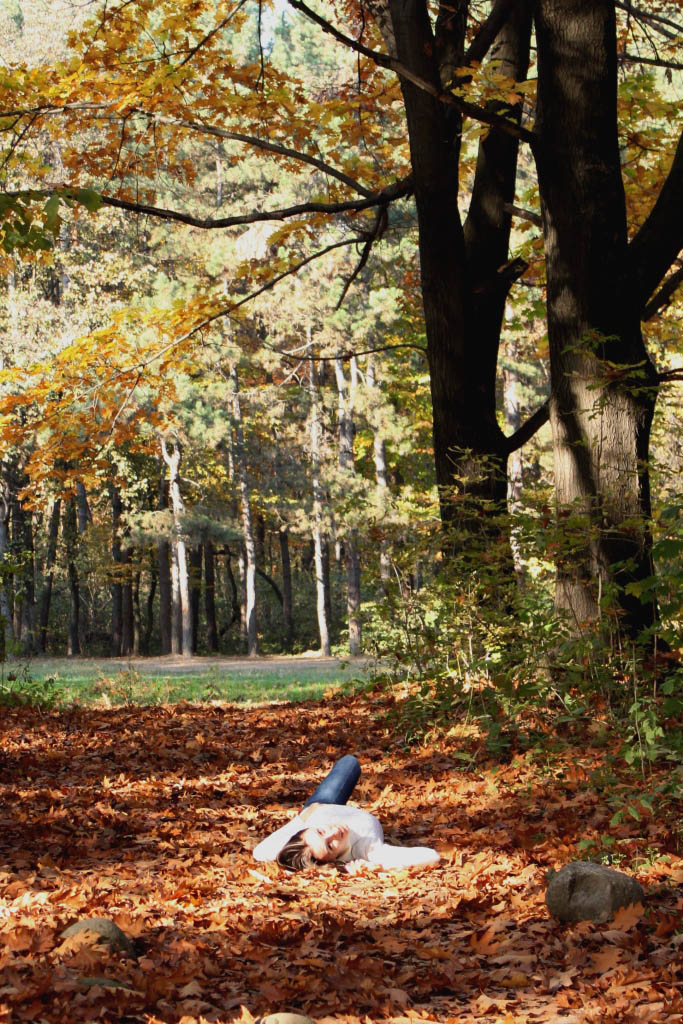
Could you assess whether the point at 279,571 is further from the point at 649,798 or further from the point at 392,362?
the point at 649,798

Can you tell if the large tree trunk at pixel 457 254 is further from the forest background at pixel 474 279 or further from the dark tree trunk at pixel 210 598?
the dark tree trunk at pixel 210 598

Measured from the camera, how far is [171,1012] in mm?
3219

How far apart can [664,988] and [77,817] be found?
394 cm

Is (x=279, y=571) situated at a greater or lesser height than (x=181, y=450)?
lesser

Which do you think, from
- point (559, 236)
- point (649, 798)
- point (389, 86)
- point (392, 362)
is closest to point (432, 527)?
point (559, 236)

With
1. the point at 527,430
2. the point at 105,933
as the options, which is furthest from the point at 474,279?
the point at 105,933

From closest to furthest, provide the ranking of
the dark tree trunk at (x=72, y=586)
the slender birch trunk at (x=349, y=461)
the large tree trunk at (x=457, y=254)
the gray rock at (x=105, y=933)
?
the gray rock at (x=105, y=933) < the large tree trunk at (x=457, y=254) < the slender birch trunk at (x=349, y=461) < the dark tree trunk at (x=72, y=586)

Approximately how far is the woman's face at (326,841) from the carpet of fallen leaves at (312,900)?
0.37ft

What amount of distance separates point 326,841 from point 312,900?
46 cm

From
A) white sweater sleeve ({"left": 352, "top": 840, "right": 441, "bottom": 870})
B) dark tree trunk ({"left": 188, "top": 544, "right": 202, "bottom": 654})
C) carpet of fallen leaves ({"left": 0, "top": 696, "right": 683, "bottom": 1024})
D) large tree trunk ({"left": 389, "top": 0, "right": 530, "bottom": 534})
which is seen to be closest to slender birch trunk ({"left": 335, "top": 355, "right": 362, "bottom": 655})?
dark tree trunk ({"left": 188, "top": 544, "right": 202, "bottom": 654})

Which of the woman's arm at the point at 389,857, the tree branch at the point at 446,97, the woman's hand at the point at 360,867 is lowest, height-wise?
the woman's hand at the point at 360,867

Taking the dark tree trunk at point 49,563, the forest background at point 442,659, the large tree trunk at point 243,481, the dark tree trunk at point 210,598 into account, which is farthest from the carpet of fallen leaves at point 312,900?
the dark tree trunk at point 210,598

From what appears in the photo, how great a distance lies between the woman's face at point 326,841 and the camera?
5133mm

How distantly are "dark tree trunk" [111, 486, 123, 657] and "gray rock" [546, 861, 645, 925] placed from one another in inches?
1183
